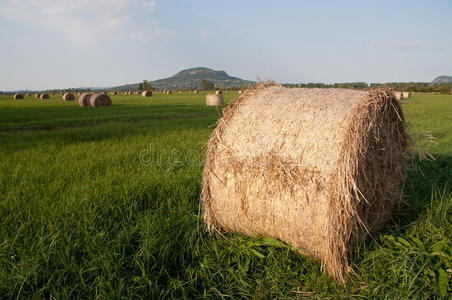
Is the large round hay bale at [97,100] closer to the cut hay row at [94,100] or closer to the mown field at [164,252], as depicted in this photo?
the cut hay row at [94,100]

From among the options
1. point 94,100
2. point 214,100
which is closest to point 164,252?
point 214,100

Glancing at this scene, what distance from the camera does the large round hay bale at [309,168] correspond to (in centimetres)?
286

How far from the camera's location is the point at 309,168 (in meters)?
2.96

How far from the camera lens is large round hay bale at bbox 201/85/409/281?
286 cm

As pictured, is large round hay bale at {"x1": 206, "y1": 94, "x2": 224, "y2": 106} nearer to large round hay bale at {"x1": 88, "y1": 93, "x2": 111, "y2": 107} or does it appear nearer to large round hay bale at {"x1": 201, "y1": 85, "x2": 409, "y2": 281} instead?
large round hay bale at {"x1": 88, "y1": 93, "x2": 111, "y2": 107}

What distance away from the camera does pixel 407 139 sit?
385 cm

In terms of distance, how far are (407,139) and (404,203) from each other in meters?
0.97

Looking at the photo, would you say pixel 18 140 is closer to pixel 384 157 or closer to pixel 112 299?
pixel 112 299

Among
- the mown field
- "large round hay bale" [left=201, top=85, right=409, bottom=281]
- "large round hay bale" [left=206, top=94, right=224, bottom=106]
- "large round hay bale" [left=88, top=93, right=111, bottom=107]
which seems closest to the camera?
the mown field

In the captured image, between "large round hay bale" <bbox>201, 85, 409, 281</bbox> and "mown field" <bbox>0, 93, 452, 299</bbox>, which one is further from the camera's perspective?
"large round hay bale" <bbox>201, 85, 409, 281</bbox>

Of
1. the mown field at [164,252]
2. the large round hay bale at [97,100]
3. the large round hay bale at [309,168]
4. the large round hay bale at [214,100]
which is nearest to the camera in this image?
the mown field at [164,252]

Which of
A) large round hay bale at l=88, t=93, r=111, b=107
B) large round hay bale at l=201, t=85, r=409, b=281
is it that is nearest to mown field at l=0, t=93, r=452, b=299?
large round hay bale at l=201, t=85, r=409, b=281

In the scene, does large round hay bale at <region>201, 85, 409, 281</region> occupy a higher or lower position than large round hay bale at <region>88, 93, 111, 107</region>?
lower

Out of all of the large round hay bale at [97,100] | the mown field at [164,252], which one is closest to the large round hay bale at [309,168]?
the mown field at [164,252]
